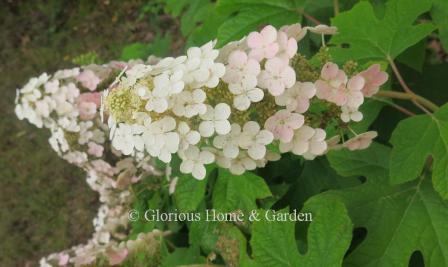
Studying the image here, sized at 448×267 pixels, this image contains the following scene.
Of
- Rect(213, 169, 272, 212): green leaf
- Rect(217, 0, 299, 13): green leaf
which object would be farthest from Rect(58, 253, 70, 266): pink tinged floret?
Rect(217, 0, 299, 13): green leaf

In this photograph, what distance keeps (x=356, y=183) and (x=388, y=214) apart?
29 centimetres

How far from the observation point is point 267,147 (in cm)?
163

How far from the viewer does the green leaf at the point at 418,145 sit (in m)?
1.58

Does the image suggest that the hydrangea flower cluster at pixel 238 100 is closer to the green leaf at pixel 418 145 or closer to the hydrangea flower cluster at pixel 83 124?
the green leaf at pixel 418 145

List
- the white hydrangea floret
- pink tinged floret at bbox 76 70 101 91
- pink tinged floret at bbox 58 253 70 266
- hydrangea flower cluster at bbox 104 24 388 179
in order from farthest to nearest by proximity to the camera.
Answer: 1. pink tinged floret at bbox 58 253 70 266
2. pink tinged floret at bbox 76 70 101 91
3. the white hydrangea floret
4. hydrangea flower cluster at bbox 104 24 388 179

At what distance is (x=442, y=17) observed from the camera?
1.90 meters

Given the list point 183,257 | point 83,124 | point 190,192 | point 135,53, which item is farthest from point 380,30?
point 135,53

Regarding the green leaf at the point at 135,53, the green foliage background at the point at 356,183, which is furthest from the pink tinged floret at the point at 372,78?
the green leaf at the point at 135,53

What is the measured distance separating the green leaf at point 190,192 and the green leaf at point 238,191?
0.05m

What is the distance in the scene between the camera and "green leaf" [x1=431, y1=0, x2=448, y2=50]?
1887 mm

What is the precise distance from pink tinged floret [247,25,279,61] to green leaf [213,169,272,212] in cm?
60

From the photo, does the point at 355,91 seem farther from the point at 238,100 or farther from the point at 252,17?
the point at 252,17

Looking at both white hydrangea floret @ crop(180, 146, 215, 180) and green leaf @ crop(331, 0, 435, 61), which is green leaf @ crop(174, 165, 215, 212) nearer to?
white hydrangea floret @ crop(180, 146, 215, 180)

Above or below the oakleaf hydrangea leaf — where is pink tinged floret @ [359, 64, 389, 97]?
above
